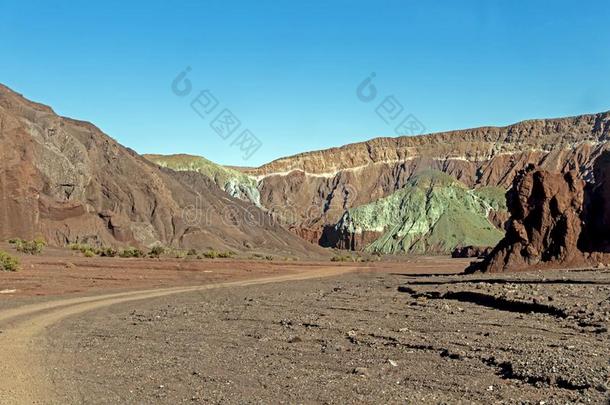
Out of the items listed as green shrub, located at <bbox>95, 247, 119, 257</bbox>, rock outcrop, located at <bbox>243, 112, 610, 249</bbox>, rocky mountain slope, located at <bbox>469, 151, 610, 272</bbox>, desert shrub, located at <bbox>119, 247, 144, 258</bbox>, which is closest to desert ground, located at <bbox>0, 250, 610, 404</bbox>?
rocky mountain slope, located at <bbox>469, 151, 610, 272</bbox>

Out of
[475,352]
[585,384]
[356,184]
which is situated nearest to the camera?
[585,384]

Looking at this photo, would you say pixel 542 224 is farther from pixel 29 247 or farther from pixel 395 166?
pixel 395 166

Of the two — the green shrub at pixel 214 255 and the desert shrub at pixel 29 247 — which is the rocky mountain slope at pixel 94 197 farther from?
the green shrub at pixel 214 255

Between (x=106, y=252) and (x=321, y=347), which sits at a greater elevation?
(x=106, y=252)

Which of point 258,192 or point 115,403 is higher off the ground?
point 258,192

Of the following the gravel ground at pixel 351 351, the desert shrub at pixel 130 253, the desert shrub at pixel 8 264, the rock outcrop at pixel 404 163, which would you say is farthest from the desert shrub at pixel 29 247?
the rock outcrop at pixel 404 163

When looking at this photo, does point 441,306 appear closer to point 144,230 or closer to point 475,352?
point 475,352

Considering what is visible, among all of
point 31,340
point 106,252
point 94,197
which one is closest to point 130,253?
point 106,252

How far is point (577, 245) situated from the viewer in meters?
33.5

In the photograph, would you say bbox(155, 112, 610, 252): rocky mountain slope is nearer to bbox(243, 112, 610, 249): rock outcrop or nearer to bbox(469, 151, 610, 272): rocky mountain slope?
bbox(243, 112, 610, 249): rock outcrop

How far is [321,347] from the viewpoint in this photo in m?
12.1

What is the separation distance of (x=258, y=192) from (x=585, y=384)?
159 meters

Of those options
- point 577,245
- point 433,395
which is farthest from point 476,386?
point 577,245

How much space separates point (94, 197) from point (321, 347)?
231 ft
